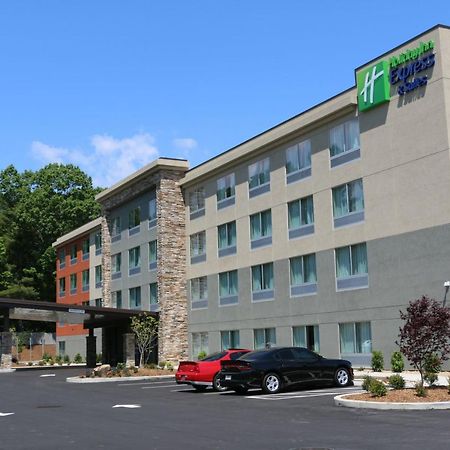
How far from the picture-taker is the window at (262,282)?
38500 mm

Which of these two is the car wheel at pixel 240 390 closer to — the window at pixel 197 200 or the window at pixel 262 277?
the window at pixel 262 277

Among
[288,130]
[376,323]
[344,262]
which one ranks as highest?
[288,130]

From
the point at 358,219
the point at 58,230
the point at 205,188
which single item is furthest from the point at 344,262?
the point at 58,230

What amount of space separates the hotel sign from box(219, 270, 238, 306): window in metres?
14.1

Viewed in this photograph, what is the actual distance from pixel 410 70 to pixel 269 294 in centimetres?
1449

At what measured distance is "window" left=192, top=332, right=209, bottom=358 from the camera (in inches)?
1780

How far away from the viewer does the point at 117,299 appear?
2231 inches

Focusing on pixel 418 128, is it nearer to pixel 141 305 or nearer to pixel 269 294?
pixel 269 294

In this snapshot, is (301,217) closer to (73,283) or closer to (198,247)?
(198,247)

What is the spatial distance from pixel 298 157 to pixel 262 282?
7.36m

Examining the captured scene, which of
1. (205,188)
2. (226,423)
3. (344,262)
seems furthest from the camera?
(205,188)

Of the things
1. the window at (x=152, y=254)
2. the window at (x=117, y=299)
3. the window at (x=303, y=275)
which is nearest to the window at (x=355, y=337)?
the window at (x=303, y=275)

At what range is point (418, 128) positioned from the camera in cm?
2928

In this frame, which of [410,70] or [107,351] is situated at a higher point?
[410,70]
